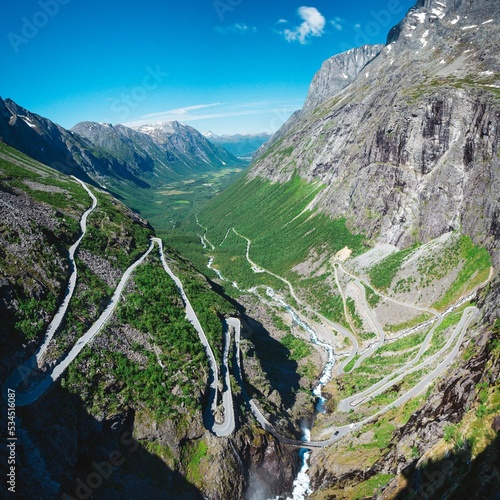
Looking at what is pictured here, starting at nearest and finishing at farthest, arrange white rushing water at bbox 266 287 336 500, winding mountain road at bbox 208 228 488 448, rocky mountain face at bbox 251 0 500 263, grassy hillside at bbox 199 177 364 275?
white rushing water at bbox 266 287 336 500, winding mountain road at bbox 208 228 488 448, rocky mountain face at bbox 251 0 500 263, grassy hillside at bbox 199 177 364 275

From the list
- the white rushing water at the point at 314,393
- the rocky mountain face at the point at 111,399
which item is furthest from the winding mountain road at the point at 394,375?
the rocky mountain face at the point at 111,399

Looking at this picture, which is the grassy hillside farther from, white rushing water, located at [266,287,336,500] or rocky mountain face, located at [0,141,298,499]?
rocky mountain face, located at [0,141,298,499]

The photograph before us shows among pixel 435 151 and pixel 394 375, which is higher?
pixel 435 151

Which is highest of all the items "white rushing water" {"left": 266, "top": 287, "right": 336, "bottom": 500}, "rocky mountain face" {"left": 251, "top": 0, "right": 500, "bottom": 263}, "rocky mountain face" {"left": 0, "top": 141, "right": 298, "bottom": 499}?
"rocky mountain face" {"left": 251, "top": 0, "right": 500, "bottom": 263}

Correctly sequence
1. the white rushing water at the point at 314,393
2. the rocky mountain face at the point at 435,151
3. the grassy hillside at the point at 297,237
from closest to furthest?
the white rushing water at the point at 314,393
the rocky mountain face at the point at 435,151
the grassy hillside at the point at 297,237

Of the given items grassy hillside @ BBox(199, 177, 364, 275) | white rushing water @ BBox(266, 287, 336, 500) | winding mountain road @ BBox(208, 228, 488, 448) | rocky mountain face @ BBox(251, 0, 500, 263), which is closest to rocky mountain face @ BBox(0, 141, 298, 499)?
white rushing water @ BBox(266, 287, 336, 500)

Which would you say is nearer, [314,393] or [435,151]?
[314,393]

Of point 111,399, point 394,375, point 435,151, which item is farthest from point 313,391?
point 435,151

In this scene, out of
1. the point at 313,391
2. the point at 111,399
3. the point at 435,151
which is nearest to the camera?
the point at 111,399

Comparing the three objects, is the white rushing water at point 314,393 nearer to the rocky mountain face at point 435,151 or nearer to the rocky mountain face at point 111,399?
the rocky mountain face at point 111,399

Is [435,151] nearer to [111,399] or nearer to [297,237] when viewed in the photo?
[297,237]

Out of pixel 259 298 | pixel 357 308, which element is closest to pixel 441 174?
pixel 357 308
